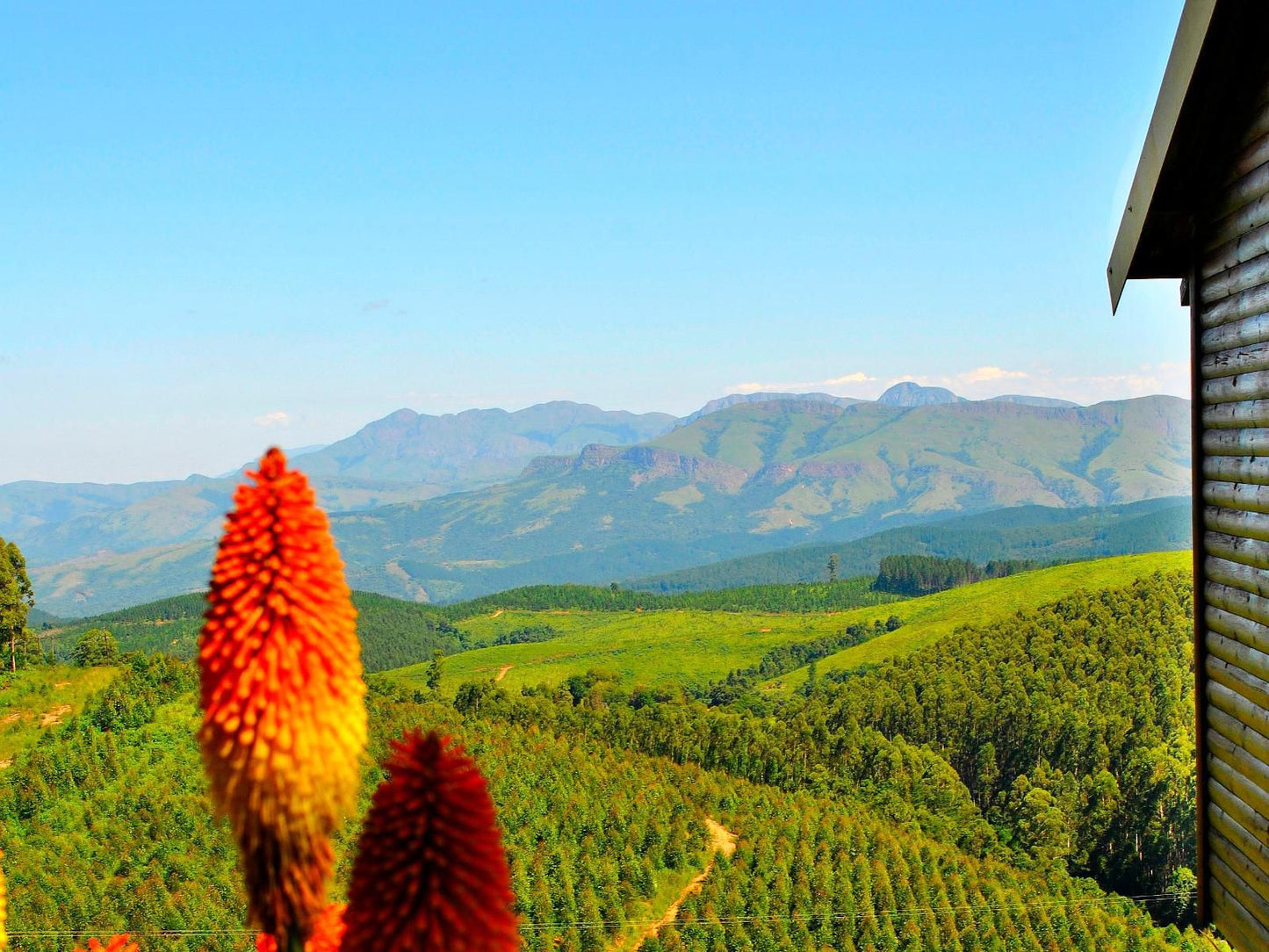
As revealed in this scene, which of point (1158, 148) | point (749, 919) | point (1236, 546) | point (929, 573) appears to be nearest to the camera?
point (1236, 546)

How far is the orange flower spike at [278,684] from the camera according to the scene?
290 cm

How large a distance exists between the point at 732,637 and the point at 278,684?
145 m

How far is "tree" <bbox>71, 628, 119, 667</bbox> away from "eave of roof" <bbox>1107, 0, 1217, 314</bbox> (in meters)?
56.6

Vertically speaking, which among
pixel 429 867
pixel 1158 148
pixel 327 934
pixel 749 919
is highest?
pixel 1158 148

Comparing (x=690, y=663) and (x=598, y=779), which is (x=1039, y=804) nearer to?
(x=598, y=779)

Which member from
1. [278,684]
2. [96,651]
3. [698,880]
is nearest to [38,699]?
[96,651]

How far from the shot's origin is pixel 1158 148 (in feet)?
27.5

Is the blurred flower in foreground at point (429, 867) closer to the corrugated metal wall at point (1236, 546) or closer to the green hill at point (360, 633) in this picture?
the corrugated metal wall at point (1236, 546)

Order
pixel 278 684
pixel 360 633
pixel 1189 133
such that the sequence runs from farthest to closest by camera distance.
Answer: pixel 360 633 < pixel 1189 133 < pixel 278 684

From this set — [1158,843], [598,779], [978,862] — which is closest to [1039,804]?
[1158,843]

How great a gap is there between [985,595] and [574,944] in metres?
104

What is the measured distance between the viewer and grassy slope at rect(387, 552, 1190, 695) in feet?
371

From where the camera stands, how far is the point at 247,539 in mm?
2932

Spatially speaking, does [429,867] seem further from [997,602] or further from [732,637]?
[732,637]
